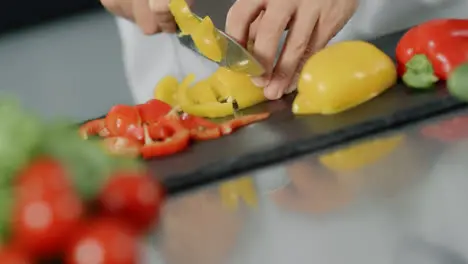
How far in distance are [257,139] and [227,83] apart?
16 cm

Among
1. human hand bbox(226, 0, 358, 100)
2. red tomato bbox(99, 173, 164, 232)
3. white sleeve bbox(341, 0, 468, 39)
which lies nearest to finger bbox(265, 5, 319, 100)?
human hand bbox(226, 0, 358, 100)

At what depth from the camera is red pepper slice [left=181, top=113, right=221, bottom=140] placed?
3.17ft

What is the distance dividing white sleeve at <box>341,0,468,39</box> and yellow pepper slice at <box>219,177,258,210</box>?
0.49 meters

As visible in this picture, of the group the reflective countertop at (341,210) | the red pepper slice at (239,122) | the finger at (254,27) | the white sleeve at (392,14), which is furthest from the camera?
the white sleeve at (392,14)

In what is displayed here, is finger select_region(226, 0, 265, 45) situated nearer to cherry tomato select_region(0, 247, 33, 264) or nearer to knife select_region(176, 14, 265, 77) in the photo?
knife select_region(176, 14, 265, 77)

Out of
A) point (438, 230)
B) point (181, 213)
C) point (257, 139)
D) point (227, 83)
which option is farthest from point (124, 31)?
point (438, 230)

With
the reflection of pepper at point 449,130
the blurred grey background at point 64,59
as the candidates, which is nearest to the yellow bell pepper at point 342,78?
the reflection of pepper at point 449,130

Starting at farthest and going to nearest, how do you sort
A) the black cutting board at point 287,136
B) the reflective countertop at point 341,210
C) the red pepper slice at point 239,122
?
1. the red pepper slice at point 239,122
2. the black cutting board at point 287,136
3. the reflective countertop at point 341,210

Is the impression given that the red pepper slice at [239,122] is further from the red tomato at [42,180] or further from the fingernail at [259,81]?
the red tomato at [42,180]

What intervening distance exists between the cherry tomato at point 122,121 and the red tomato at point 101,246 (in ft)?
1.73

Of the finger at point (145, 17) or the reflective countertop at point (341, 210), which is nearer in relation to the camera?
the reflective countertop at point (341, 210)

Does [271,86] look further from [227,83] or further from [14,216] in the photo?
[14,216]

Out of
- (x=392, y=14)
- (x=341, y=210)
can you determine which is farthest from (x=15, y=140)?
(x=392, y=14)

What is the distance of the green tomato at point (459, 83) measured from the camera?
916 mm
